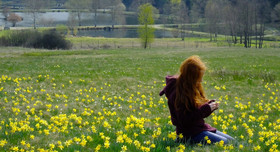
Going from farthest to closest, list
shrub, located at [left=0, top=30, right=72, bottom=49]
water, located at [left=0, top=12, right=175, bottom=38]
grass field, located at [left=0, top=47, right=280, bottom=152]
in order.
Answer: water, located at [left=0, top=12, right=175, bottom=38]
shrub, located at [left=0, top=30, right=72, bottom=49]
grass field, located at [left=0, top=47, right=280, bottom=152]

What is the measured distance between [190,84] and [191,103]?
36 cm

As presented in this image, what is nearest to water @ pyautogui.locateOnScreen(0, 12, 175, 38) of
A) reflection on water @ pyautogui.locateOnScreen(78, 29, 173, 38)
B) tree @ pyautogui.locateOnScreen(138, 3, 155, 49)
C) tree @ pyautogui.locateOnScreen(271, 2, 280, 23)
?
reflection on water @ pyautogui.locateOnScreen(78, 29, 173, 38)

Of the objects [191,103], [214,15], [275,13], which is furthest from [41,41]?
[275,13]

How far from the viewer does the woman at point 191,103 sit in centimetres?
504

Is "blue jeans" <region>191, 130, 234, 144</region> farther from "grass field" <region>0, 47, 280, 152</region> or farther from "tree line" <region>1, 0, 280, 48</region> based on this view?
"tree line" <region>1, 0, 280, 48</region>

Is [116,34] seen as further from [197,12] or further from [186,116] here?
[186,116]

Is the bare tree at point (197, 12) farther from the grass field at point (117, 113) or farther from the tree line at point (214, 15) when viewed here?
the grass field at point (117, 113)

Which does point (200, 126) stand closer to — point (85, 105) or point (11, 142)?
point (11, 142)

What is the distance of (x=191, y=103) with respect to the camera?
5223 mm

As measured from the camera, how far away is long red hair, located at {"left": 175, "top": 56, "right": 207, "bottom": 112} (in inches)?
196

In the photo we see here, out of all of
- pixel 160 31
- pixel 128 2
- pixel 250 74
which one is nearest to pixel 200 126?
pixel 250 74

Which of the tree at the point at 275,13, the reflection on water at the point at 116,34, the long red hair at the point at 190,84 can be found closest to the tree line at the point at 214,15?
the tree at the point at 275,13

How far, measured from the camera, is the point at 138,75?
15797 millimetres

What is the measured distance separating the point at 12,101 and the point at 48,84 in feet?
11.4
